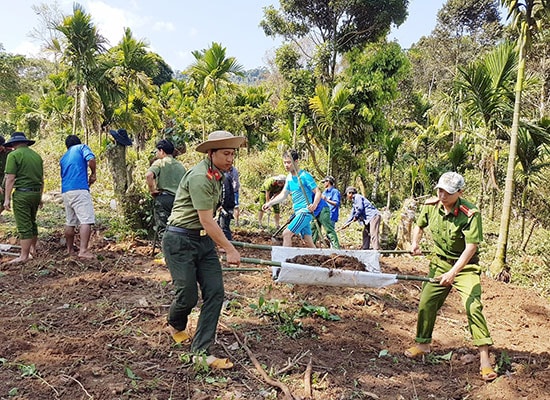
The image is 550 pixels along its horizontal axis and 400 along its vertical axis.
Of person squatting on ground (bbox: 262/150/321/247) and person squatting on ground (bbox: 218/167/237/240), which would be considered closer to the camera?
person squatting on ground (bbox: 262/150/321/247)

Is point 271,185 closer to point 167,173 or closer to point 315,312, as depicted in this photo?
point 167,173

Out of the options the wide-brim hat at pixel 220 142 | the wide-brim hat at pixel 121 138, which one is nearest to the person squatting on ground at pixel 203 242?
the wide-brim hat at pixel 220 142

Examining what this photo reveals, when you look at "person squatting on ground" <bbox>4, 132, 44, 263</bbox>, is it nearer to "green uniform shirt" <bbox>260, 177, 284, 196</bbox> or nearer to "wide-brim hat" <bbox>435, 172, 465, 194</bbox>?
"green uniform shirt" <bbox>260, 177, 284, 196</bbox>

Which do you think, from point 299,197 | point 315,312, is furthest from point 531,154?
point 315,312

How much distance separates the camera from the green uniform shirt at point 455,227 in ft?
11.4

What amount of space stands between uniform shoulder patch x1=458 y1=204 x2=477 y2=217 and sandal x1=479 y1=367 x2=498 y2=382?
1.30 m

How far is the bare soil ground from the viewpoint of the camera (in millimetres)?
2965

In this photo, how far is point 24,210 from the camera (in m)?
5.59

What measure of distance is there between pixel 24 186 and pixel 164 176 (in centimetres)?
189

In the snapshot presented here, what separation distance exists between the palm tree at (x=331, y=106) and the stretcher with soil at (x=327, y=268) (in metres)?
9.66

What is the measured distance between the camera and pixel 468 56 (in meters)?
21.4

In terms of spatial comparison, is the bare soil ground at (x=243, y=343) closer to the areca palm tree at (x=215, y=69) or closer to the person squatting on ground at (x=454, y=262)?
the person squatting on ground at (x=454, y=262)

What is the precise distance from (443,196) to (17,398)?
340cm

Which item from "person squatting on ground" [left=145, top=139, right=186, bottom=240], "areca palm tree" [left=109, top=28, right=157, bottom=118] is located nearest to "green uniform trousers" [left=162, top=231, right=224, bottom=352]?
"person squatting on ground" [left=145, top=139, right=186, bottom=240]
